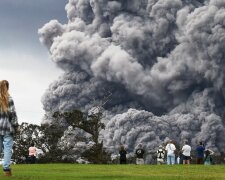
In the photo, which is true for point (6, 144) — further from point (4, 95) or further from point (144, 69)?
point (144, 69)

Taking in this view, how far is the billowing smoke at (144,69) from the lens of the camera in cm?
11256

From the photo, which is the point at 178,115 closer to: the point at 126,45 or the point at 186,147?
the point at 126,45

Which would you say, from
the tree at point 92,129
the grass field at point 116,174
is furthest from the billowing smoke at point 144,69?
the grass field at point 116,174

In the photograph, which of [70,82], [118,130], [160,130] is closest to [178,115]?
[160,130]

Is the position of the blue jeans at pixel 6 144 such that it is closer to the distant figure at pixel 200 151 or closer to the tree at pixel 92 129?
the distant figure at pixel 200 151

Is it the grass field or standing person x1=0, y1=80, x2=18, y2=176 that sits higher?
standing person x1=0, y1=80, x2=18, y2=176

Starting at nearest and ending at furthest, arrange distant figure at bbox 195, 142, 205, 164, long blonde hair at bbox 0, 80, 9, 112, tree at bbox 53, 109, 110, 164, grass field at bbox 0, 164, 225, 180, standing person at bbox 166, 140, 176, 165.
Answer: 1. long blonde hair at bbox 0, 80, 9, 112
2. grass field at bbox 0, 164, 225, 180
3. standing person at bbox 166, 140, 176, 165
4. distant figure at bbox 195, 142, 205, 164
5. tree at bbox 53, 109, 110, 164

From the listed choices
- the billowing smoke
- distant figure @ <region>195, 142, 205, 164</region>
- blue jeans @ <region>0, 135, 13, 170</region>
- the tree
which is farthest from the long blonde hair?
the billowing smoke

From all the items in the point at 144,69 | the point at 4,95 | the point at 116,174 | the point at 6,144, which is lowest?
the point at 116,174

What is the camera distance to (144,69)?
127312mm

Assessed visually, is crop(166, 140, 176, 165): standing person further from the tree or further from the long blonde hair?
the tree

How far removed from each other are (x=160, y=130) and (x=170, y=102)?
9967mm

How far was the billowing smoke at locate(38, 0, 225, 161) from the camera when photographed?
113 meters

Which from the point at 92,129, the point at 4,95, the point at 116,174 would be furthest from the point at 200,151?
the point at 92,129
